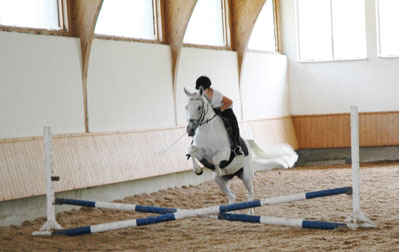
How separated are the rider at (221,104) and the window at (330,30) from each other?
29.6 ft

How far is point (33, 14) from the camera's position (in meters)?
8.57

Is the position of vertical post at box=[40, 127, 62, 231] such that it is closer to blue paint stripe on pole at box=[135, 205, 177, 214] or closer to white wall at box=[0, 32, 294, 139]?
blue paint stripe on pole at box=[135, 205, 177, 214]

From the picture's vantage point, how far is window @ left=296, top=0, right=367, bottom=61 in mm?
15445

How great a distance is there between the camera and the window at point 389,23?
15133 millimetres

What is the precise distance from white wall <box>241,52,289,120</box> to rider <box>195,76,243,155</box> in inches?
259

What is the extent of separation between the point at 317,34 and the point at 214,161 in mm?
9781

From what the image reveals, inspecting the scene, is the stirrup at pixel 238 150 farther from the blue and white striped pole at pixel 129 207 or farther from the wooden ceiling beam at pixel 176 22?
the wooden ceiling beam at pixel 176 22

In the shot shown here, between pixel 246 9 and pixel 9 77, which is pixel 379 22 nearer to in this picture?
pixel 246 9

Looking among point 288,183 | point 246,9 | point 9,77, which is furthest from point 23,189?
point 246,9

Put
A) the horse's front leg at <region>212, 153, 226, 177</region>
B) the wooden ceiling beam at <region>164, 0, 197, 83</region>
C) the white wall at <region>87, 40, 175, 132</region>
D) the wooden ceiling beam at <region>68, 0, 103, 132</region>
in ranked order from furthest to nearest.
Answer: the wooden ceiling beam at <region>164, 0, 197, 83</region> < the white wall at <region>87, 40, 175, 132</region> < the wooden ceiling beam at <region>68, 0, 103, 132</region> < the horse's front leg at <region>212, 153, 226, 177</region>

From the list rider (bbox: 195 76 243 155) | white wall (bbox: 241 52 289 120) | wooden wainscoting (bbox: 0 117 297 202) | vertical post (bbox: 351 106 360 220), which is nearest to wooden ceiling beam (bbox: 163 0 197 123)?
wooden wainscoting (bbox: 0 117 297 202)

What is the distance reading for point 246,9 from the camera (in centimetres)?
1352

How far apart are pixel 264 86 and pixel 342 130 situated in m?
2.40

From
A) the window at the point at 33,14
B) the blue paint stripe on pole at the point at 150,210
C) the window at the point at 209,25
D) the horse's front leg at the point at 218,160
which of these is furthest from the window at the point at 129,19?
the blue paint stripe on pole at the point at 150,210
